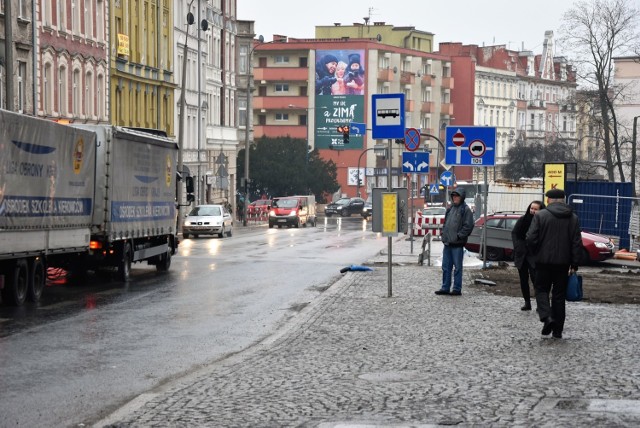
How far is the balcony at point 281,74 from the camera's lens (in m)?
134

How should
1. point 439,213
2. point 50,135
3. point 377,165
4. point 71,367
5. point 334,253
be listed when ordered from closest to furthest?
point 71,367 → point 50,135 → point 334,253 → point 439,213 → point 377,165

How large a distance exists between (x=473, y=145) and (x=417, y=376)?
16.5 meters

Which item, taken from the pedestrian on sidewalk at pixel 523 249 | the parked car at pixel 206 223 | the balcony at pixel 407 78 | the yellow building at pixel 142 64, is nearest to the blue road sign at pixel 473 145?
the pedestrian on sidewalk at pixel 523 249

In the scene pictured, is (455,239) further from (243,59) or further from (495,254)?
(243,59)

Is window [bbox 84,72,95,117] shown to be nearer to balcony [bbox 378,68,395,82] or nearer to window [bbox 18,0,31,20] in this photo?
window [bbox 18,0,31,20]

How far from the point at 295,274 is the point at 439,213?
104 ft

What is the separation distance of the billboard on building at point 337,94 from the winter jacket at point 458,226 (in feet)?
342

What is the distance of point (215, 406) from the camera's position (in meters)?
10.5

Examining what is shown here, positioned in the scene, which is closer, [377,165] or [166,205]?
[166,205]

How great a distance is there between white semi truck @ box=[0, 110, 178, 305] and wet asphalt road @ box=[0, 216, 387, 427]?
57 cm

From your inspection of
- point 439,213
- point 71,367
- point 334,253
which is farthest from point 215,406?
point 439,213

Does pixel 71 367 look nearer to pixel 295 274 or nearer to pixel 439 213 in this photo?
pixel 295 274

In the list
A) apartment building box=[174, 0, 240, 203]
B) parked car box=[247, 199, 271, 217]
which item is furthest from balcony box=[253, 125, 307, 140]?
parked car box=[247, 199, 271, 217]

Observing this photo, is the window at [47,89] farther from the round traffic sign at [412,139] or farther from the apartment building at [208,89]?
the round traffic sign at [412,139]
